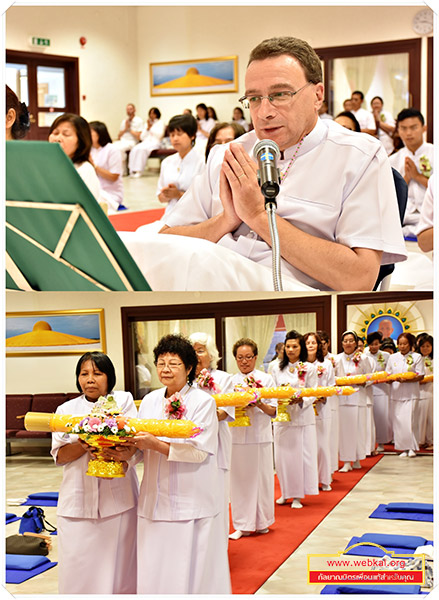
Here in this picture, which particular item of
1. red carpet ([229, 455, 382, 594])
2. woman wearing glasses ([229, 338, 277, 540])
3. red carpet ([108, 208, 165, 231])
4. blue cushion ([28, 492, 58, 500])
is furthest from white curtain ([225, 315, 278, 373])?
red carpet ([108, 208, 165, 231])

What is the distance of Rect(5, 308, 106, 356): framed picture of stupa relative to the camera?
1309 millimetres

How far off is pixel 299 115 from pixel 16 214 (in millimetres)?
585

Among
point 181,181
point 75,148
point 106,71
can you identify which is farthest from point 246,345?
point 106,71

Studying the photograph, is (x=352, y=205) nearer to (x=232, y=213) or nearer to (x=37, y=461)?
(x=232, y=213)

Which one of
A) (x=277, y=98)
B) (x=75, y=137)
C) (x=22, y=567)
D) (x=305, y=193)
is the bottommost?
(x=22, y=567)

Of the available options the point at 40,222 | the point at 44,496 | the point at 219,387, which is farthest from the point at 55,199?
the point at 44,496

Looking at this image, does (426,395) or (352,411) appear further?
(352,411)

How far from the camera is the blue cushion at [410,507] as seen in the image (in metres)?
1.30

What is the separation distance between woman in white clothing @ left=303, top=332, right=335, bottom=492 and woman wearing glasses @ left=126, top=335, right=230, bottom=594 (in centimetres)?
19

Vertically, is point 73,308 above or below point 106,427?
above

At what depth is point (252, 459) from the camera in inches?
55.1

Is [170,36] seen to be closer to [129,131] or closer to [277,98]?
[277,98]

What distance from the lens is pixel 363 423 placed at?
4.75 ft

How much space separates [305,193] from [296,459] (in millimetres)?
510
